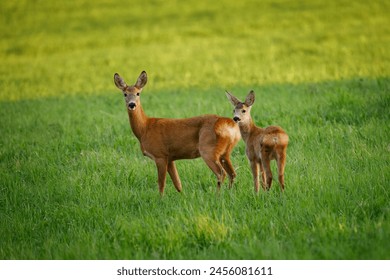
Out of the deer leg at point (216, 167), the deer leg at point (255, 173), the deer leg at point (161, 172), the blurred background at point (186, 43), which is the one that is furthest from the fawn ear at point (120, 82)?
the blurred background at point (186, 43)

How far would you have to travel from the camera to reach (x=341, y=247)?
213 inches

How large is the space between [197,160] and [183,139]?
158cm

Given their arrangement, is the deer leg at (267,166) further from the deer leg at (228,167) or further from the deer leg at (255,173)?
the deer leg at (228,167)

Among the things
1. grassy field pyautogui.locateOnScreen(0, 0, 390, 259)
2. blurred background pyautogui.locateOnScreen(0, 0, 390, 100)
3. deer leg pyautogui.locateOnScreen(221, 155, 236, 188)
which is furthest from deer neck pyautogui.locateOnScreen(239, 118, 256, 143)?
blurred background pyautogui.locateOnScreen(0, 0, 390, 100)

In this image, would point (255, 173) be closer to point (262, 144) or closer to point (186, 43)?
point (262, 144)

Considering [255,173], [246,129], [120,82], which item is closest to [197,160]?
[246,129]

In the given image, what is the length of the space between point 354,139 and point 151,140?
308 cm

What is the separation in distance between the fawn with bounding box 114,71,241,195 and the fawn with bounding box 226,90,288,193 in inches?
6.8

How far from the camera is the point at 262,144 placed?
7047 millimetres

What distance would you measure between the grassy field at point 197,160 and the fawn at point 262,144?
24cm

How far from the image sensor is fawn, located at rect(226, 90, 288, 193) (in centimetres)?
692
